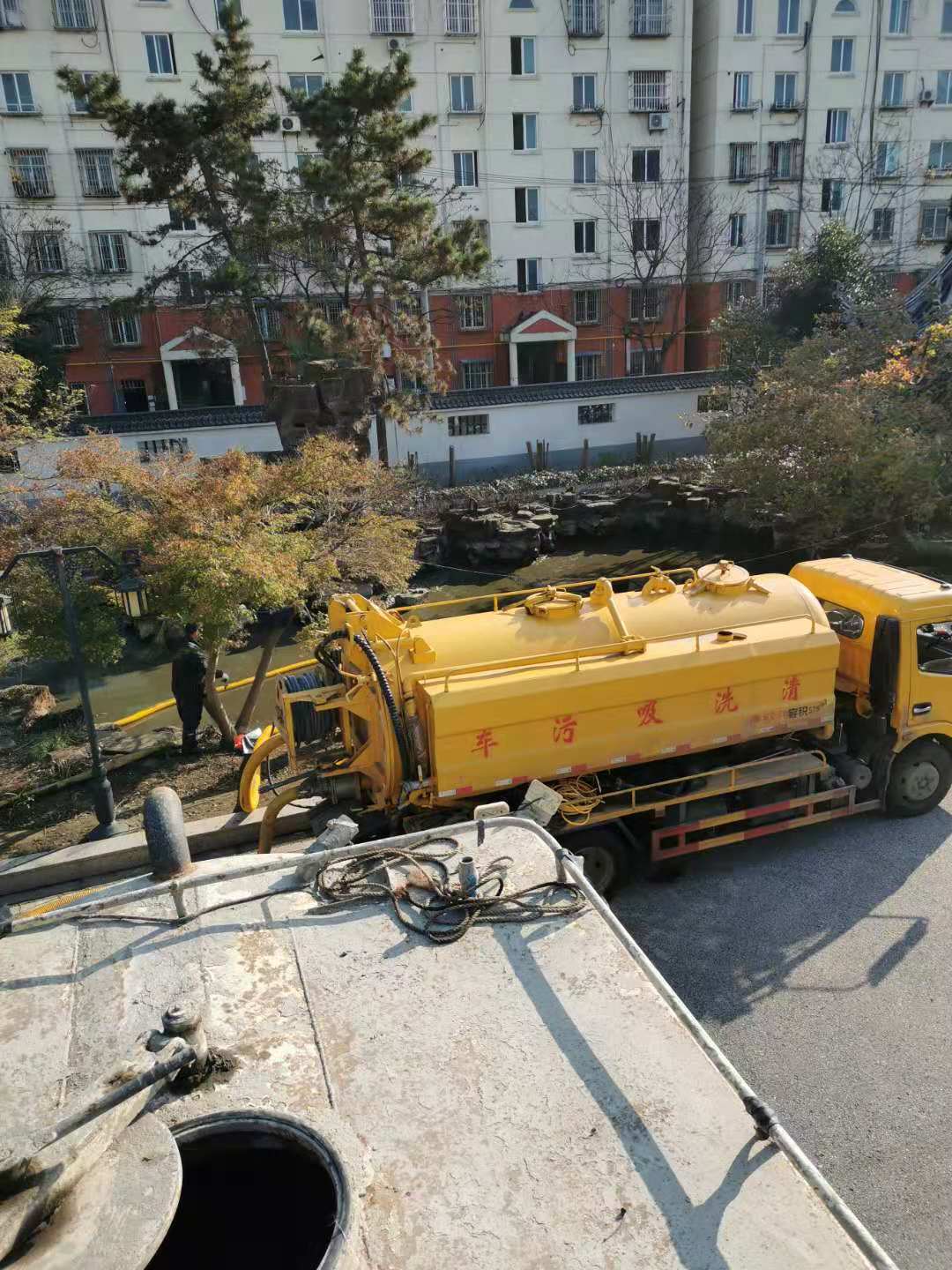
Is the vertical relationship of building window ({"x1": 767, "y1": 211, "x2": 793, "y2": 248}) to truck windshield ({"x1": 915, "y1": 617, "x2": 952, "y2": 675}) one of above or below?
above

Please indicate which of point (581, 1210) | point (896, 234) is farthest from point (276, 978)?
point (896, 234)

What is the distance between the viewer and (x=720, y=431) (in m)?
19.2

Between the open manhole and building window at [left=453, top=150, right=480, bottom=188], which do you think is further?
building window at [left=453, top=150, right=480, bottom=188]

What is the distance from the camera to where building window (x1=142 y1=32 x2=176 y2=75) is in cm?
2983

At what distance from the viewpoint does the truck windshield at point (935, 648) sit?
27.4ft

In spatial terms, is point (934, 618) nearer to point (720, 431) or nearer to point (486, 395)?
point (720, 431)

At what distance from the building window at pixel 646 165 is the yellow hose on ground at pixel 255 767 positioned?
32517 mm

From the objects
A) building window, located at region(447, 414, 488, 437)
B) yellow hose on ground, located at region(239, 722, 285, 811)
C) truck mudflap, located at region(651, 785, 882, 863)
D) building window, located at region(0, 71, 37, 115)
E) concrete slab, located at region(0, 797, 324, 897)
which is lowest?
concrete slab, located at region(0, 797, 324, 897)

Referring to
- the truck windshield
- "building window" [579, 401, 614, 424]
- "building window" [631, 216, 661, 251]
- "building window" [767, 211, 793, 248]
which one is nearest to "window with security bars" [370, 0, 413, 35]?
"building window" [631, 216, 661, 251]

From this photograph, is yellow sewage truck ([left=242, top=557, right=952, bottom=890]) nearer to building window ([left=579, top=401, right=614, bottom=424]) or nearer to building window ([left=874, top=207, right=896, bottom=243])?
building window ([left=579, top=401, right=614, bottom=424])

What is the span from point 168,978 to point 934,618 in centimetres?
728

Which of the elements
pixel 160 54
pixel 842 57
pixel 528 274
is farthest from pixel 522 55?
pixel 842 57

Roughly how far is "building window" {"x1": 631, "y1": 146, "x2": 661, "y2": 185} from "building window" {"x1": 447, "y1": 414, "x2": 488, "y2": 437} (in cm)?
1373

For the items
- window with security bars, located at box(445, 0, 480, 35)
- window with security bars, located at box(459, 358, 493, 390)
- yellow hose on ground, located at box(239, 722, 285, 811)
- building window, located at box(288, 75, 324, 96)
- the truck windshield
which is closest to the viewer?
yellow hose on ground, located at box(239, 722, 285, 811)
